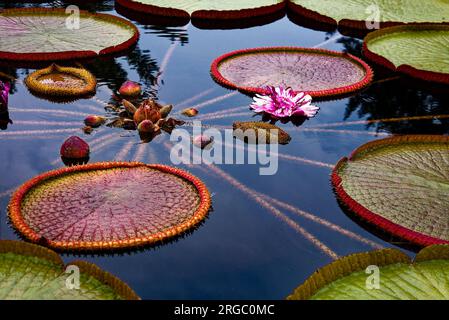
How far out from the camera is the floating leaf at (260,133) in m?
3.24

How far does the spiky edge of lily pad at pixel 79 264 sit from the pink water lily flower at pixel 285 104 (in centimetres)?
183

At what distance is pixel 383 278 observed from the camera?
197 centimetres

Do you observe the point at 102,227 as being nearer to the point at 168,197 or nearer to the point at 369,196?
the point at 168,197

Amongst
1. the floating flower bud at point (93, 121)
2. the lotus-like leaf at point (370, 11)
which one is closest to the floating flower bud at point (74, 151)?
the floating flower bud at point (93, 121)

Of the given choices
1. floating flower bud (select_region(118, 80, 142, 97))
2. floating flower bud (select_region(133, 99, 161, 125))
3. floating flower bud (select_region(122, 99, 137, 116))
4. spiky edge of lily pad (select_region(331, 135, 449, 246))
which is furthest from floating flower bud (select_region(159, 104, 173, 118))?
spiky edge of lily pad (select_region(331, 135, 449, 246))

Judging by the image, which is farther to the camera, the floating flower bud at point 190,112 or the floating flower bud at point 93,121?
the floating flower bud at point 190,112

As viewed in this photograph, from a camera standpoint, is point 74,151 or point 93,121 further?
point 93,121

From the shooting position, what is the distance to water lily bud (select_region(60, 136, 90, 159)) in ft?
9.64

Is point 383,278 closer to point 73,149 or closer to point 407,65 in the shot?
point 73,149

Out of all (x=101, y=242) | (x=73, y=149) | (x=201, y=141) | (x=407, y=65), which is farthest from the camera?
(x=407, y=65)

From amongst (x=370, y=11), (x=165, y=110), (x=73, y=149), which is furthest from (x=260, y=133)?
(x=370, y=11)

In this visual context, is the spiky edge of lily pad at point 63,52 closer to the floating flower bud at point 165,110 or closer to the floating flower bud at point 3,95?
the floating flower bud at point 3,95

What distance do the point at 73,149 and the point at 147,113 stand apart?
535 mm

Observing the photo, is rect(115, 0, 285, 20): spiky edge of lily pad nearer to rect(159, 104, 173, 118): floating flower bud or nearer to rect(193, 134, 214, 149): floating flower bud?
rect(159, 104, 173, 118): floating flower bud
